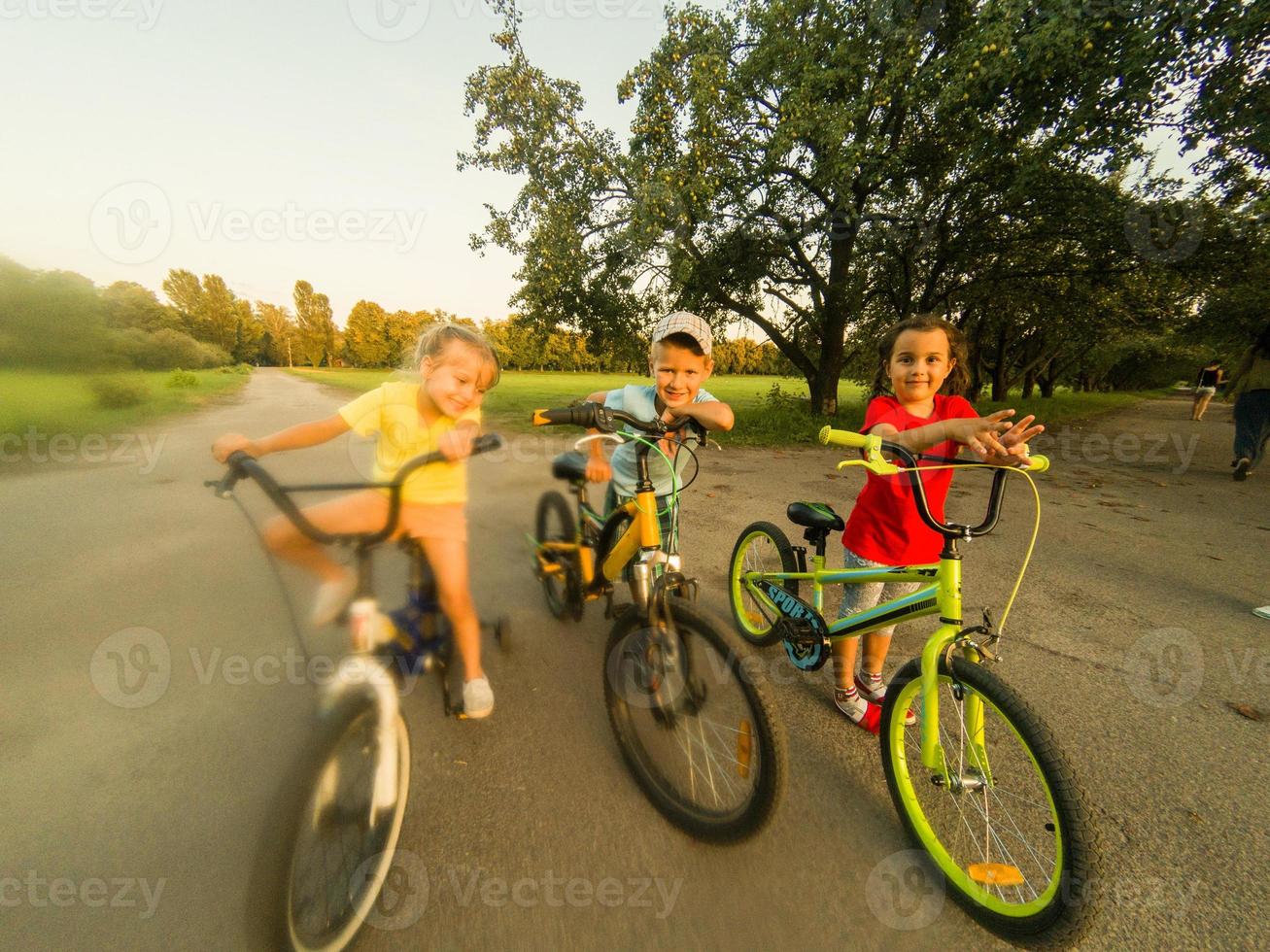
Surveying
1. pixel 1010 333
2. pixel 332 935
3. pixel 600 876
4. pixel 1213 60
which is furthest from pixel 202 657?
pixel 1010 333

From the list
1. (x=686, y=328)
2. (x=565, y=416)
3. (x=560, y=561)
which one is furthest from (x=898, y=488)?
(x=560, y=561)

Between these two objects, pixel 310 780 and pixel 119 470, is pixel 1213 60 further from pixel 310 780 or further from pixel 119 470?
pixel 119 470

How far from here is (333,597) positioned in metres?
1.98

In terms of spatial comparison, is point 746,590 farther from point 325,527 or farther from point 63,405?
point 63,405

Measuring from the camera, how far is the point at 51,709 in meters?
2.30

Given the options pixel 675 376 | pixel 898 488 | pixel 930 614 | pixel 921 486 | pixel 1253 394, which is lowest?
pixel 930 614

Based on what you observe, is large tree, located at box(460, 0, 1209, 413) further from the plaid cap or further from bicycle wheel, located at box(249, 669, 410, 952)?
bicycle wheel, located at box(249, 669, 410, 952)

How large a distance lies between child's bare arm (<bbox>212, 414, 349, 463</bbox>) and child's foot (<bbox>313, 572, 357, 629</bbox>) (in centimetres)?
56

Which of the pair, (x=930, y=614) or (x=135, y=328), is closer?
(x=930, y=614)

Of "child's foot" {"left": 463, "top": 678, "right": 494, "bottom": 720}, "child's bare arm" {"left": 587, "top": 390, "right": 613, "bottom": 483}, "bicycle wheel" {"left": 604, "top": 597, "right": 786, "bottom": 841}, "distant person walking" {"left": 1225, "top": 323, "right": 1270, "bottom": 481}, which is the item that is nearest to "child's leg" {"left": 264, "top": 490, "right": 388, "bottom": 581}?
"child's foot" {"left": 463, "top": 678, "right": 494, "bottom": 720}

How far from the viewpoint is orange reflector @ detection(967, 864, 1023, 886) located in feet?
5.11

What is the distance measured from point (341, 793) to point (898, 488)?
2397 mm

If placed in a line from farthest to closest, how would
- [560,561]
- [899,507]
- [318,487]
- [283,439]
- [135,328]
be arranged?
1. [135,328]
2. [560,561]
3. [899,507]
4. [283,439]
5. [318,487]

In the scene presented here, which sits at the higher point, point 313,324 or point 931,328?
point 313,324
